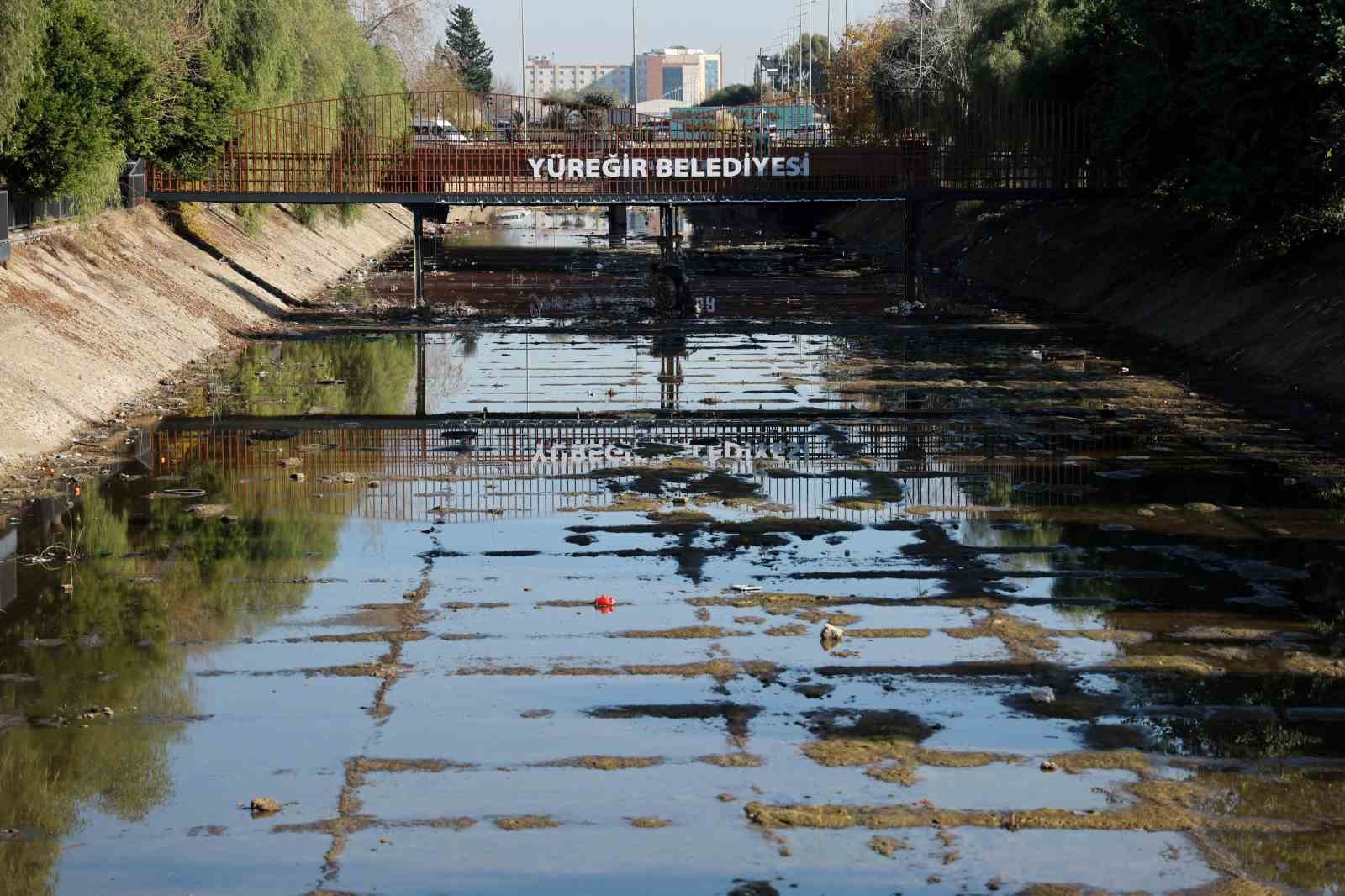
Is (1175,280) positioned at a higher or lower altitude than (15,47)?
lower

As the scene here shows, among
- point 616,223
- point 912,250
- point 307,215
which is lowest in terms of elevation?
point 912,250

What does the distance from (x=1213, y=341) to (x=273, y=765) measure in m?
26.8

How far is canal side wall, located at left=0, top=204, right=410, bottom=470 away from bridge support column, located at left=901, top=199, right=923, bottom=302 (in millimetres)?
15660

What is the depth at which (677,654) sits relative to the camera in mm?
14625

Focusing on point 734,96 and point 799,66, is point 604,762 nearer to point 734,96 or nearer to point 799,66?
point 799,66

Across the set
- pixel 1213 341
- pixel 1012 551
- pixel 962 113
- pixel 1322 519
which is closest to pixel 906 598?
pixel 1012 551

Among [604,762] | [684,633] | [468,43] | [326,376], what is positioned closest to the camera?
[604,762]

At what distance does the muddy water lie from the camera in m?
10.5

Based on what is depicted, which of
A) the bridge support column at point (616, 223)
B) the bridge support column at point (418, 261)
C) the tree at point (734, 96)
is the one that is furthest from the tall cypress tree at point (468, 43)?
the bridge support column at point (418, 261)

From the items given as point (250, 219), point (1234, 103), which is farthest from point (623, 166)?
point (1234, 103)

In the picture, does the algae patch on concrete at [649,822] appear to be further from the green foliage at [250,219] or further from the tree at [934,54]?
the tree at [934,54]

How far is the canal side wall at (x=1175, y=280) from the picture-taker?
31406 mm

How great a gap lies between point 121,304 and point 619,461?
13949mm

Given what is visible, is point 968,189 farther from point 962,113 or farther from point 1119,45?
point 962,113
